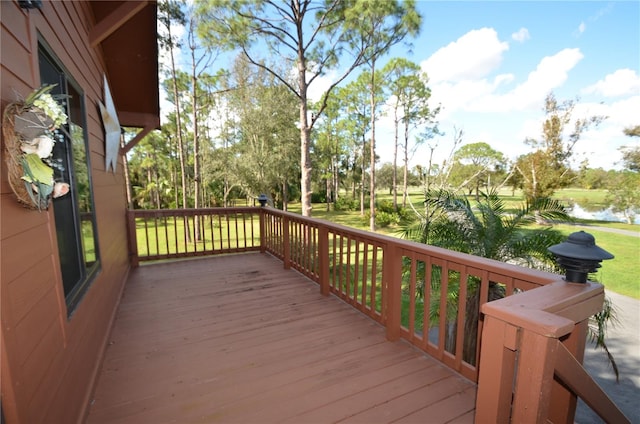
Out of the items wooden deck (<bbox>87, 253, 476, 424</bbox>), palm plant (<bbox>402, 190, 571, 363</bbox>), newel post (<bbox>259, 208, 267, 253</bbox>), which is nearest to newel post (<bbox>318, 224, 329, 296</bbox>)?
wooden deck (<bbox>87, 253, 476, 424</bbox>)

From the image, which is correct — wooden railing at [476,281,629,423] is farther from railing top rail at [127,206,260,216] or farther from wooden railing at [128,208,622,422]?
railing top rail at [127,206,260,216]

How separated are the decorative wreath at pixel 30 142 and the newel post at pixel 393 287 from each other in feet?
6.82

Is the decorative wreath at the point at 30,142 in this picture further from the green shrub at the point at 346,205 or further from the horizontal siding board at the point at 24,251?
the green shrub at the point at 346,205

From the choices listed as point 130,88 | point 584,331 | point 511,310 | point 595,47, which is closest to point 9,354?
point 511,310

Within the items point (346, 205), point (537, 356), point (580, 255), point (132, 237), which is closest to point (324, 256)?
point (580, 255)

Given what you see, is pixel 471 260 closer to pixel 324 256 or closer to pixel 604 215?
pixel 324 256

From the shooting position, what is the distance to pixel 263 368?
2.10 m

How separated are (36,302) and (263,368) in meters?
1.40

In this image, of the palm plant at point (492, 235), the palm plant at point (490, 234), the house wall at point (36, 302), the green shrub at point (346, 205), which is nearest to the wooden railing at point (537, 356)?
the house wall at point (36, 302)

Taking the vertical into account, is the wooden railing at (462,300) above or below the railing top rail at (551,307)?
below

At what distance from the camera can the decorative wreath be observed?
0.97m

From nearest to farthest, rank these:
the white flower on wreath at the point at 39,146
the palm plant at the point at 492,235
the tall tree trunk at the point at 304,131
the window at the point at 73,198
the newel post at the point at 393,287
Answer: the white flower on wreath at the point at 39,146 → the window at the point at 73,198 → the newel post at the point at 393,287 → the palm plant at the point at 492,235 → the tall tree trunk at the point at 304,131

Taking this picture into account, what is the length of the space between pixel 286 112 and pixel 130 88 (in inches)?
407

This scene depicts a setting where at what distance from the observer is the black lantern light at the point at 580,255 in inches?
46.3
